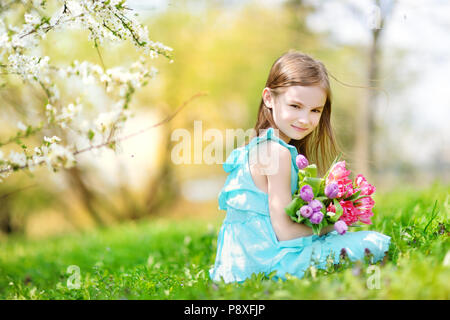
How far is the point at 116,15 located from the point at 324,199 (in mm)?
1619

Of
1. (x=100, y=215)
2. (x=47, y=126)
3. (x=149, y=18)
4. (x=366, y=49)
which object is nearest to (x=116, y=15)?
(x=47, y=126)

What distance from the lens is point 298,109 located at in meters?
2.66

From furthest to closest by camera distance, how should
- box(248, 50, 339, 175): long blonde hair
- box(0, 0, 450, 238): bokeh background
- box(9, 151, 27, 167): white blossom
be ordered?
box(0, 0, 450, 238): bokeh background < box(248, 50, 339, 175): long blonde hair < box(9, 151, 27, 167): white blossom

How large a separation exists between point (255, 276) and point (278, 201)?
18.0 inches

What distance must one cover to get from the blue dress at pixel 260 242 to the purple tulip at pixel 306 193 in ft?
0.56

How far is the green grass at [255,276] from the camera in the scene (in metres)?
1.82

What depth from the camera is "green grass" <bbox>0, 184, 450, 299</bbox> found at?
1816 mm

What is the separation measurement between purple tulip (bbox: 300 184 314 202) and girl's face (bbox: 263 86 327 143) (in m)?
0.45

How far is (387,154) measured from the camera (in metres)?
11.8

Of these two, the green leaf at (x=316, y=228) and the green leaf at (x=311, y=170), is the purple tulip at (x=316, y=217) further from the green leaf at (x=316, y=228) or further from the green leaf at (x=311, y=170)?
the green leaf at (x=311, y=170)

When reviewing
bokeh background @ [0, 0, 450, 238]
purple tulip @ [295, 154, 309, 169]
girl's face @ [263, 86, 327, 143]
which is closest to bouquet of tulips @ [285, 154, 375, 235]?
purple tulip @ [295, 154, 309, 169]

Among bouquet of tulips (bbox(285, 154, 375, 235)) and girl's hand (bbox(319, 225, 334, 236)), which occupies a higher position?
bouquet of tulips (bbox(285, 154, 375, 235))

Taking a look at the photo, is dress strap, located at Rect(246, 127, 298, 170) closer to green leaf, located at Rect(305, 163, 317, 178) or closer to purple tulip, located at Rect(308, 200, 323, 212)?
green leaf, located at Rect(305, 163, 317, 178)

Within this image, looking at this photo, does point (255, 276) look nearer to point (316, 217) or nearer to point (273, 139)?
point (316, 217)
